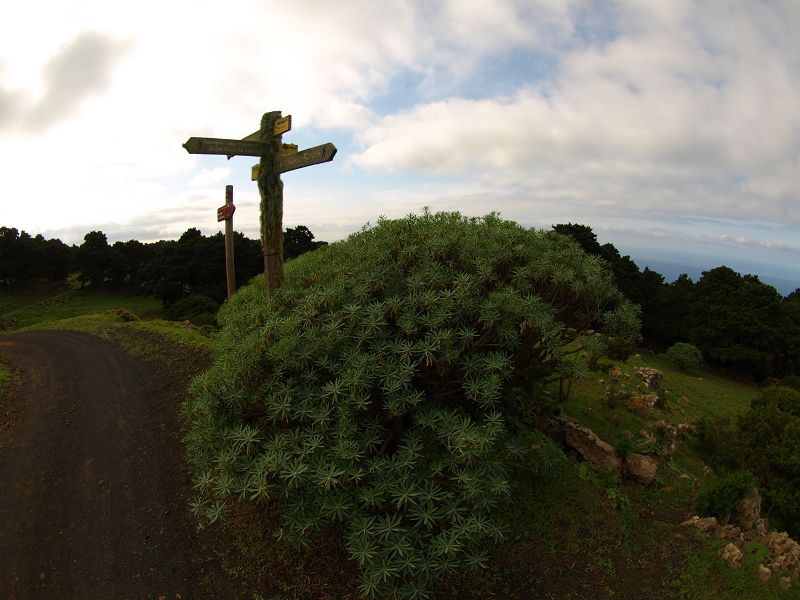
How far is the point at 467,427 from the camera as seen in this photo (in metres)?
5.36

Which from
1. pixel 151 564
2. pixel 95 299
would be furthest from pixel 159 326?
pixel 95 299

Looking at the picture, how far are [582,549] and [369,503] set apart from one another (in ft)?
17.1

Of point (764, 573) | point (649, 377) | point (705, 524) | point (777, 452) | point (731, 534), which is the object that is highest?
point (649, 377)

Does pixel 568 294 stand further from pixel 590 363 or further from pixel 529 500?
pixel 529 500

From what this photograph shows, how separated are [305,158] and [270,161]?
127cm

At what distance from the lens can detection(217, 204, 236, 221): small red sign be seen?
14555 millimetres

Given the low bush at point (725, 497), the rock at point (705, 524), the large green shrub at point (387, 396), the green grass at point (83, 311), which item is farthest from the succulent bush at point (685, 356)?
the green grass at point (83, 311)

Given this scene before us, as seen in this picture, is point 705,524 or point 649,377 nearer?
point 705,524

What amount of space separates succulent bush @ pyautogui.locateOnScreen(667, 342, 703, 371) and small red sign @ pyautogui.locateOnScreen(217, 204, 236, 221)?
97.7ft

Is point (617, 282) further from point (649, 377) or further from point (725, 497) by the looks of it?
point (725, 497)

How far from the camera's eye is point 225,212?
14.7 m

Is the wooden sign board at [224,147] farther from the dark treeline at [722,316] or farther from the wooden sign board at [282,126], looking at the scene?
the dark treeline at [722,316]

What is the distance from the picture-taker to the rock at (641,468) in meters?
10.1

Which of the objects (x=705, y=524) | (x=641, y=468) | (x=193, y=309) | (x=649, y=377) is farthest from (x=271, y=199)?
(x=193, y=309)
